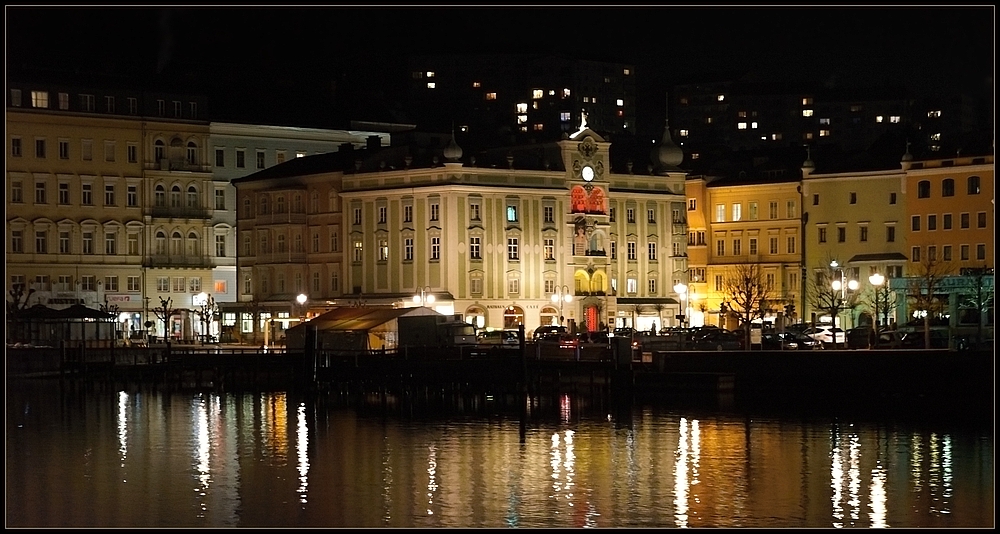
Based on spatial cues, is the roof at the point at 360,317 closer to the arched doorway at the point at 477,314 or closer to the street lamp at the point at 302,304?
the arched doorway at the point at 477,314

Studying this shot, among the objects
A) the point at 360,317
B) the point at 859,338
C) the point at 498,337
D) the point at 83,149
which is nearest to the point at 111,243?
the point at 83,149

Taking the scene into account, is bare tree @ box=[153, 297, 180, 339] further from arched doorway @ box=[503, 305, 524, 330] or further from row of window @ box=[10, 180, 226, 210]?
arched doorway @ box=[503, 305, 524, 330]

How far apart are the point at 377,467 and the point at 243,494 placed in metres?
6.44

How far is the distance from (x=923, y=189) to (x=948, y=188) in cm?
196

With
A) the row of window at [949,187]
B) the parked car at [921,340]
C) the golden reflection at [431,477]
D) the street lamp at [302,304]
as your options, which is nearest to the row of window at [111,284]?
the street lamp at [302,304]

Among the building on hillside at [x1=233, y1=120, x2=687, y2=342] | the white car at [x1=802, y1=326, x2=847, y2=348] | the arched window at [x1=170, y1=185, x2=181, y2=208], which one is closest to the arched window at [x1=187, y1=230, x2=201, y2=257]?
the arched window at [x1=170, y1=185, x2=181, y2=208]

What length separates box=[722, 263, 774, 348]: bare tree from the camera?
364ft

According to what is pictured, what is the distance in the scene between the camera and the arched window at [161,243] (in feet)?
386

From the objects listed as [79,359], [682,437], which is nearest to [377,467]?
[682,437]

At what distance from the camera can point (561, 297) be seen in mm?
110625

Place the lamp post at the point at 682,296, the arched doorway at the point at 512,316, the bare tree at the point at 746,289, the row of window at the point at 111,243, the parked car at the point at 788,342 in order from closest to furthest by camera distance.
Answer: the parked car at the point at 788,342 < the arched doorway at the point at 512,316 < the bare tree at the point at 746,289 < the row of window at the point at 111,243 < the lamp post at the point at 682,296

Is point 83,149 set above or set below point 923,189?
above

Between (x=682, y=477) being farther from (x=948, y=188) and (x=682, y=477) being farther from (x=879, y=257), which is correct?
(x=879, y=257)

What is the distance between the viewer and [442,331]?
85.1 meters
